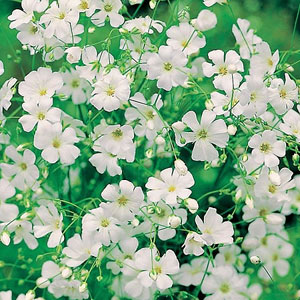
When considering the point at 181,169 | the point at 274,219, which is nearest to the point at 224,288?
the point at 274,219

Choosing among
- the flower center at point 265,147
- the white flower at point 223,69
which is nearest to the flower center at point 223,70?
the white flower at point 223,69

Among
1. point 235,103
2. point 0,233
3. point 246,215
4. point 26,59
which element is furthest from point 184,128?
point 26,59

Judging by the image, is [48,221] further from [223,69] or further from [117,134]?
[223,69]

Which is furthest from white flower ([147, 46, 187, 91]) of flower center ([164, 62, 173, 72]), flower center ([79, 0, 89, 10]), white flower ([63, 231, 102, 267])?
white flower ([63, 231, 102, 267])

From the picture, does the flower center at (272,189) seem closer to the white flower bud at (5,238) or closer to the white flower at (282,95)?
the white flower at (282,95)

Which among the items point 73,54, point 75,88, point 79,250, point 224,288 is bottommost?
point 224,288

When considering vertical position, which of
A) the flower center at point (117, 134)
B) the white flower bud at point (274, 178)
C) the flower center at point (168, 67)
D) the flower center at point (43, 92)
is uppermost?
the flower center at point (168, 67)
